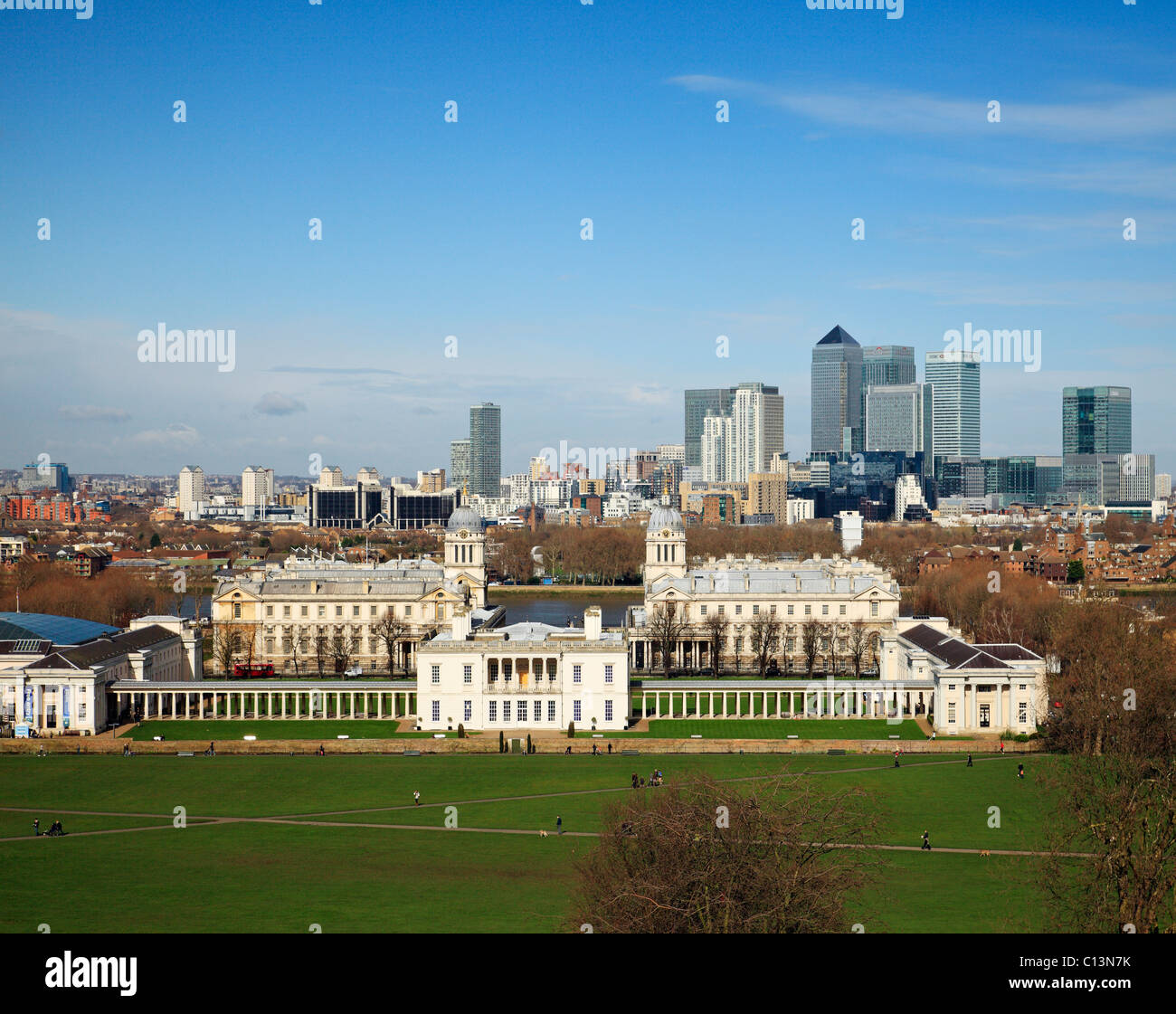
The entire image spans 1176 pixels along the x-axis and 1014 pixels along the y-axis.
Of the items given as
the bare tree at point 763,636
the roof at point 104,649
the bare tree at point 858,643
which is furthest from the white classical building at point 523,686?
the bare tree at point 763,636

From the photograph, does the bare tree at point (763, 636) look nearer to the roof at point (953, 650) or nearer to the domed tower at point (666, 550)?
the roof at point (953, 650)

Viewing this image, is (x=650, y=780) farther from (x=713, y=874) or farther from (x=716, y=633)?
(x=716, y=633)

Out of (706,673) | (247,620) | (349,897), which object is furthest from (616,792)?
(247,620)

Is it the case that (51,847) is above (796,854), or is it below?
below

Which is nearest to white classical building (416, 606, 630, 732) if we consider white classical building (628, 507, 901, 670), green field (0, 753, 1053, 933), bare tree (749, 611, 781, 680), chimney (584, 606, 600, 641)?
chimney (584, 606, 600, 641)

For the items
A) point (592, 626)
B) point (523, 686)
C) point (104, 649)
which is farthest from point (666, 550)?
point (104, 649)

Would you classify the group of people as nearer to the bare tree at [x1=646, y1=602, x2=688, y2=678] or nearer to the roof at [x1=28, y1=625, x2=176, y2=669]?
the roof at [x1=28, y1=625, x2=176, y2=669]
